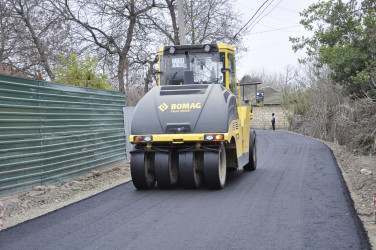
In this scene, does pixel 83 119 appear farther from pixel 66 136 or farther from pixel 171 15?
pixel 171 15

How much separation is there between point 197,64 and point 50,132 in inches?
149

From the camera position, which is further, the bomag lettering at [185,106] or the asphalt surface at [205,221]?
the bomag lettering at [185,106]

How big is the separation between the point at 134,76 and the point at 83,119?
1635 cm

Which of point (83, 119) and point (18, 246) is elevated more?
point (83, 119)

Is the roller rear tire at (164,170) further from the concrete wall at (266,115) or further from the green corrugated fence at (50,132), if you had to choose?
the concrete wall at (266,115)

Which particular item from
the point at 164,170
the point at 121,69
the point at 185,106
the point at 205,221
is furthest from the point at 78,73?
the point at 205,221

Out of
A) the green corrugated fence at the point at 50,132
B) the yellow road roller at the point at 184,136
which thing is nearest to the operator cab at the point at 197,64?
the yellow road roller at the point at 184,136

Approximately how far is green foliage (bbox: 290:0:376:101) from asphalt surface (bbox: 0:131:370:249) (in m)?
9.20

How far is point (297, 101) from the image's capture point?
45.9 metres

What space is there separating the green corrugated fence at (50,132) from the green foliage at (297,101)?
1253 inches

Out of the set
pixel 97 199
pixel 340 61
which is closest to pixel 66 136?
pixel 97 199

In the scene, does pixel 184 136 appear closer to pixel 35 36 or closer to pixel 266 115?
pixel 35 36

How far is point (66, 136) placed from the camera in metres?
11.5

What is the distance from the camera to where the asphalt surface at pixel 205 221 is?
5832 mm
